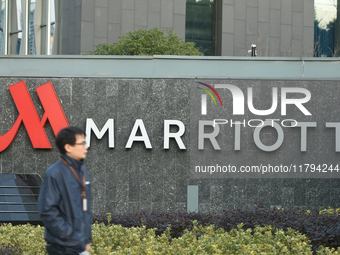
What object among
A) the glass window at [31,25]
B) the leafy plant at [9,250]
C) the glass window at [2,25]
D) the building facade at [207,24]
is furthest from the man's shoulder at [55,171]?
the glass window at [2,25]

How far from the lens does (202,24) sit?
3209cm

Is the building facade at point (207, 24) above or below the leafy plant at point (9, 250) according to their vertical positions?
above

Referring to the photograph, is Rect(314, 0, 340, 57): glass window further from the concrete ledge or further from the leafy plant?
the leafy plant

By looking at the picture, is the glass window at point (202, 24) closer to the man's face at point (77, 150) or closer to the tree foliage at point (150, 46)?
the tree foliage at point (150, 46)

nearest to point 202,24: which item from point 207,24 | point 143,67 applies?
point 207,24

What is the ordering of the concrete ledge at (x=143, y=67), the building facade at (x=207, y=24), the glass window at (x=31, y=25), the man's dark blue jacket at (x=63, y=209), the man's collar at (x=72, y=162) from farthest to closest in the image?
1. the building facade at (x=207, y=24)
2. the glass window at (x=31, y=25)
3. the concrete ledge at (x=143, y=67)
4. the man's collar at (x=72, y=162)
5. the man's dark blue jacket at (x=63, y=209)

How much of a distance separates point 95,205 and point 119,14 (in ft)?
69.1

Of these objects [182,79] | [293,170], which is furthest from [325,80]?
[182,79]

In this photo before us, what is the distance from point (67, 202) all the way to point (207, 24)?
2983 cm

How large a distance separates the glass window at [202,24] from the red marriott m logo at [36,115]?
2275cm

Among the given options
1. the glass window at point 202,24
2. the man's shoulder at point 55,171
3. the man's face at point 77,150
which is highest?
the glass window at point 202,24

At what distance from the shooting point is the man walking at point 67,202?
3.52 metres

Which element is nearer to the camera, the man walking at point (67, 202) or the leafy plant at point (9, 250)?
the man walking at point (67, 202)

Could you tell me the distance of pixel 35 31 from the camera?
907 inches
